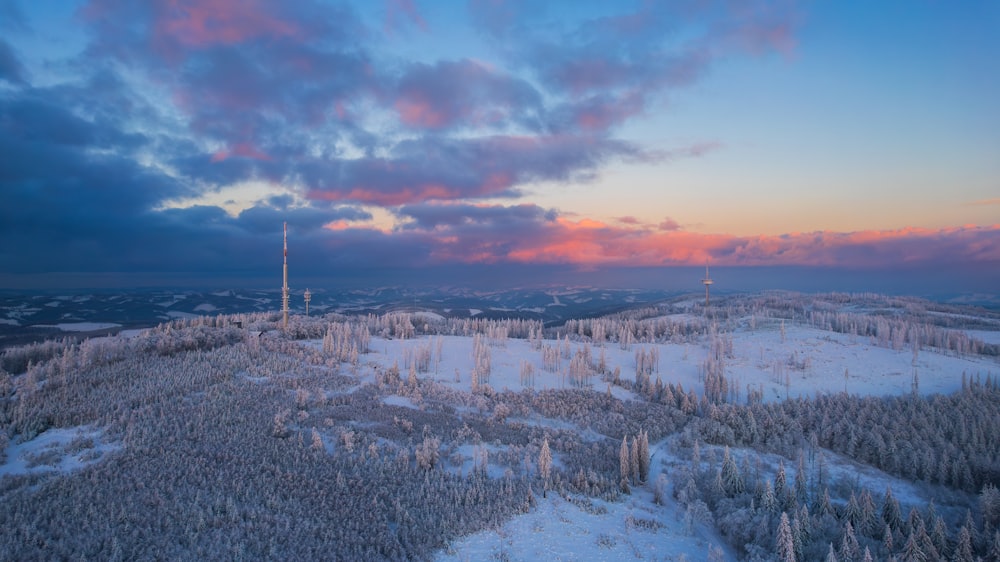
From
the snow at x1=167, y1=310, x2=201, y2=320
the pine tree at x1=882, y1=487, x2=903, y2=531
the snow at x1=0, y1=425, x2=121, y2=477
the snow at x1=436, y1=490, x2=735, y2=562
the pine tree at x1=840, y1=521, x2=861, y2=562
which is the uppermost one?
the snow at x1=0, y1=425, x2=121, y2=477

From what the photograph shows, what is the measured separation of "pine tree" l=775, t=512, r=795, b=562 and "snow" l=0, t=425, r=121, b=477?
31.8 m

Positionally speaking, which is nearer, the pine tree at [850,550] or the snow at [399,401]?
the pine tree at [850,550]

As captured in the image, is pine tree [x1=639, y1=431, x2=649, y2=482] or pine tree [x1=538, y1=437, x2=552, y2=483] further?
pine tree [x1=639, y1=431, x2=649, y2=482]

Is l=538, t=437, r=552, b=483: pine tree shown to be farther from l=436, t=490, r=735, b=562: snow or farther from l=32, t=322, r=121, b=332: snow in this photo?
l=32, t=322, r=121, b=332: snow

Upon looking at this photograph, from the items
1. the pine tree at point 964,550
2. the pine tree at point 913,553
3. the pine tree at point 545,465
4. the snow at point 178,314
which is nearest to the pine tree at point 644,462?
the pine tree at point 545,465

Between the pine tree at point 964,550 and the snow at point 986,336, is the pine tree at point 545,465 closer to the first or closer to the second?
the pine tree at point 964,550

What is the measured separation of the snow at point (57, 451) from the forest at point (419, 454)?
0.14 metres

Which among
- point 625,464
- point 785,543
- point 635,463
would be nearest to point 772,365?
point 635,463

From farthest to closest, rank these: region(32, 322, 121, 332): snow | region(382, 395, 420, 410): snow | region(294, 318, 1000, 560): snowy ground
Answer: region(32, 322, 121, 332): snow → region(382, 395, 420, 410): snow → region(294, 318, 1000, 560): snowy ground

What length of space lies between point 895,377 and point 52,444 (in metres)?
78.2

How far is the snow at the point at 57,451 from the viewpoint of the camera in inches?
871

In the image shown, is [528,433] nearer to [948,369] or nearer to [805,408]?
[805,408]

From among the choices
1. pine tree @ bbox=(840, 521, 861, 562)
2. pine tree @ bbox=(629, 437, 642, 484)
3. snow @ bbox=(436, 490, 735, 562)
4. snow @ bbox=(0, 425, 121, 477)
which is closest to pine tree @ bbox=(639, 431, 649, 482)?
pine tree @ bbox=(629, 437, 642, 484)

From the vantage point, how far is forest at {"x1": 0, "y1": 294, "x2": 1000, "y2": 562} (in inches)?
696
